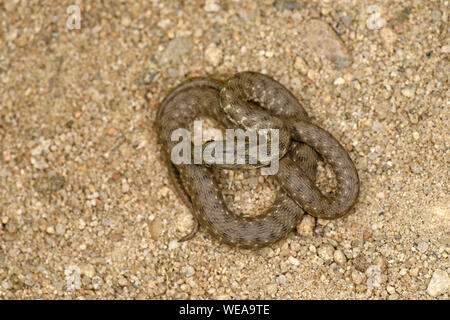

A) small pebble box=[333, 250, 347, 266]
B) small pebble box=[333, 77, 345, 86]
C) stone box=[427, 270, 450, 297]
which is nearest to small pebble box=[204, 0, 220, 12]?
small pebble box=[333, 77, 345, 86]

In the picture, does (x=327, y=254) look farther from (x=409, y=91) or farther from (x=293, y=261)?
(x=409, y=91)

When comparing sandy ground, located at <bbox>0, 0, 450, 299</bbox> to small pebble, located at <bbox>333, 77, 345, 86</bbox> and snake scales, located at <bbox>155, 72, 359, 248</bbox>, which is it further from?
snake scales, located at <bbox>155, 72, 359, 248</bbox>

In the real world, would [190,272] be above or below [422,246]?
below

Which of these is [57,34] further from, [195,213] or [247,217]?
[247,217]

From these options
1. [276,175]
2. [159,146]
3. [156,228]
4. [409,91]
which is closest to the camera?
[276,175]

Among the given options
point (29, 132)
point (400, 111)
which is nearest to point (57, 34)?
point (29, 132)

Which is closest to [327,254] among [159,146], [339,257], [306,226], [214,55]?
[339,257]
